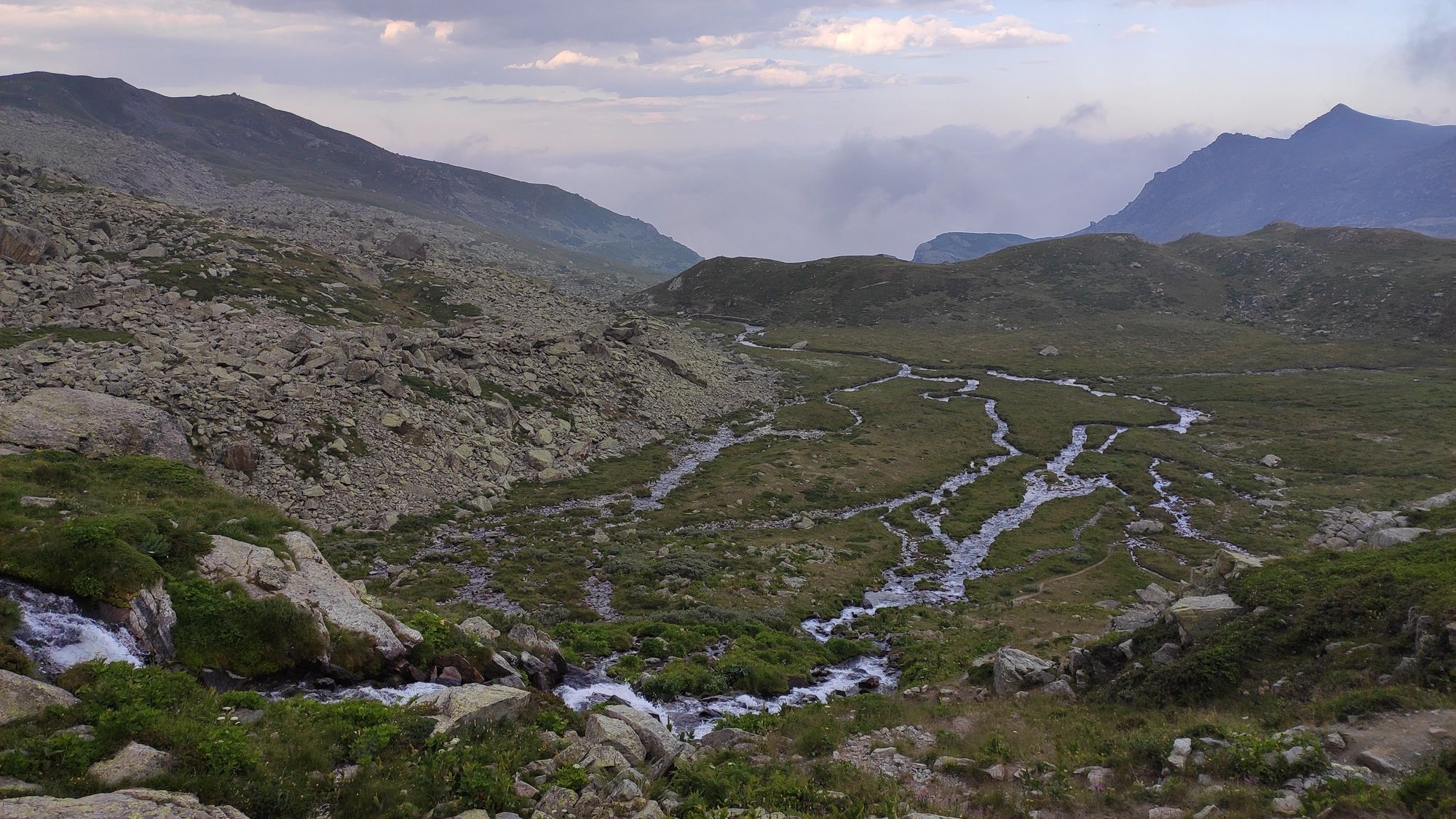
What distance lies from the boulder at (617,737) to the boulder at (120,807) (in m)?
7.33

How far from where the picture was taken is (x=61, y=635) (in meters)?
14.2

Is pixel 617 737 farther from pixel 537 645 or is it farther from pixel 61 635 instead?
pixel 61 635

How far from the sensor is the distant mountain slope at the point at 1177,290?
455ft

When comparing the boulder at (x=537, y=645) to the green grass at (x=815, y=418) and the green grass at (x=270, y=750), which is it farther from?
the green grass at (x=815, y=418)

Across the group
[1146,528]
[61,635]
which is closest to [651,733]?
[61,635]

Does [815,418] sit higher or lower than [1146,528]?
higher

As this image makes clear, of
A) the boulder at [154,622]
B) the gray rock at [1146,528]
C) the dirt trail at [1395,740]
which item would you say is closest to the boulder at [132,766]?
the boulder at [154,622]

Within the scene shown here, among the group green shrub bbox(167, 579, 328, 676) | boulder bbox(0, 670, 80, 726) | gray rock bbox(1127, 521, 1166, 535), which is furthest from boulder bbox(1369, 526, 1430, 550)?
boulder bbox(0, 670, 80, 726)

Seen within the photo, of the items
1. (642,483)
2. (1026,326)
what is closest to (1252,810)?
(642,483)

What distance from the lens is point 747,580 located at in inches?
1492

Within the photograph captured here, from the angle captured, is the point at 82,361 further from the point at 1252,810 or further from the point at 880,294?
the point at 880,294

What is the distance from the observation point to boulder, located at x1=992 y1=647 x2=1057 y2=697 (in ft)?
74.0

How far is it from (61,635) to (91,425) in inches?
946

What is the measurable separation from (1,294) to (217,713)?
56143mm
